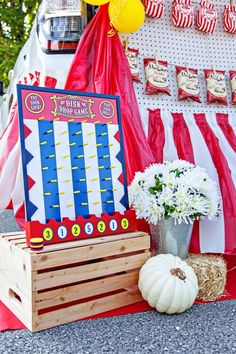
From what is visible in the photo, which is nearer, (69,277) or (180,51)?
(69,277)

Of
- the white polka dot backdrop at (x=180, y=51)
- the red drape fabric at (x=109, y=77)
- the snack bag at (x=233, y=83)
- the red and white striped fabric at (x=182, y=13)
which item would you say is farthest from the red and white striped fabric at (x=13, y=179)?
the snack bag at (x=233, y=83)

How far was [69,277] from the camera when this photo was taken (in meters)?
1.55

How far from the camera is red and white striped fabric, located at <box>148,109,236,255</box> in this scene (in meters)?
2.15

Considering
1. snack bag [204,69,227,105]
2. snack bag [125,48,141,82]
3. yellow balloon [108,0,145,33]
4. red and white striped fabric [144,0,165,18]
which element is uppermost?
red and white striped fabric [144,0,165,18]

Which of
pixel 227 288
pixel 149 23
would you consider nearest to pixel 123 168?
pixel 227 288

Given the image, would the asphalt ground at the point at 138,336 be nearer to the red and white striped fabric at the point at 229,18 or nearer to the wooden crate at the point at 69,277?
the wooden crate at the point at 69,277

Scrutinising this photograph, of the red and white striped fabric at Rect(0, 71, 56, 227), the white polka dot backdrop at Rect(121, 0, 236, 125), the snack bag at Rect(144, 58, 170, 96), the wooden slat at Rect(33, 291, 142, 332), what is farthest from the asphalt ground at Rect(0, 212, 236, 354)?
the snack bag at Rect(144, 58, 170, 96)

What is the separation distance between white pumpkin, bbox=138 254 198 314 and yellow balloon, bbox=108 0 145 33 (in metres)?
1.16

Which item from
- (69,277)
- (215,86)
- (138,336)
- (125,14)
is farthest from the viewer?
(215,86)

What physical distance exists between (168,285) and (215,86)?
1365 mm

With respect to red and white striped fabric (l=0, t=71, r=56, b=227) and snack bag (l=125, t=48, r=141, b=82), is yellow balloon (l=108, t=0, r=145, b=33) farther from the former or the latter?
red and white striped fabric (l=0, t=71, r=56, b=227)

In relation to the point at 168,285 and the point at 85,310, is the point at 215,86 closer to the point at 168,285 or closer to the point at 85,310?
the point at 168,285

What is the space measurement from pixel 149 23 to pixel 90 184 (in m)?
1.10

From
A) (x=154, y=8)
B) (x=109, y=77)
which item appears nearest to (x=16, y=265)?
(x=109, y=77)
